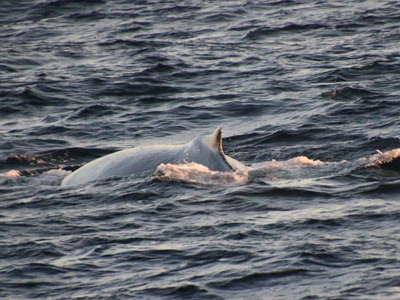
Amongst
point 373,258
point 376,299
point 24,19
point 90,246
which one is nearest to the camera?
point 376,299

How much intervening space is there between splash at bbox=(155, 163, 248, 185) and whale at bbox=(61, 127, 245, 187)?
0.22ft

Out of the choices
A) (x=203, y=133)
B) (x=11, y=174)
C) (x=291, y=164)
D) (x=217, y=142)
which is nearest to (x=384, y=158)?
(x=291, y=164)

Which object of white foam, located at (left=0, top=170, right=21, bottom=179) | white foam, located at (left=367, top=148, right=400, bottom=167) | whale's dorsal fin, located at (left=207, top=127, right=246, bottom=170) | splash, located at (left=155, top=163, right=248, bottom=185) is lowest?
white foam, located at (left=367, top=148, right=400, bottom=167)

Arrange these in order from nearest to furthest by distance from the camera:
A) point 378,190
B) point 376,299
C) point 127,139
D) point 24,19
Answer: point 376,299 < point 378,190 < point 127,139 < point 24,19

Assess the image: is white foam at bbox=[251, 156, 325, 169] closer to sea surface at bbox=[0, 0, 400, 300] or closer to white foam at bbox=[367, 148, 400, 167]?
sea surface at bbox=[0, 0, 400, 300]

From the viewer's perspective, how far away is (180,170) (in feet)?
46.5

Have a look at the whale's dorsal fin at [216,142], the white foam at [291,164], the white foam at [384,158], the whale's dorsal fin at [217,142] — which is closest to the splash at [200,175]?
the whale's dorsal fin at [217,142]

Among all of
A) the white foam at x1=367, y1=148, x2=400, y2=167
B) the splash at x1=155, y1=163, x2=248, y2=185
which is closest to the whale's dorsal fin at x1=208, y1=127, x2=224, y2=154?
the splash at x1=155, y1=163, x2=248, y2=185

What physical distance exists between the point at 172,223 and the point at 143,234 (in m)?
0.53

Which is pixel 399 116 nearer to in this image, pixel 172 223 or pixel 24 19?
pixel 172 223

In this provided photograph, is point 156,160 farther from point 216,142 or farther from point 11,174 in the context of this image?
point 11,174

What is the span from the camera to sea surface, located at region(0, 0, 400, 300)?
10.8 meters

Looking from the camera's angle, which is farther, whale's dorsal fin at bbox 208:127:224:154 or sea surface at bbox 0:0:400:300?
whale's dorsal fin at bbox 208:127:224:154

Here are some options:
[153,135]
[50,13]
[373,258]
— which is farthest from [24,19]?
[373,258]
